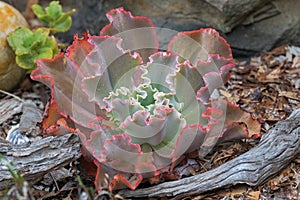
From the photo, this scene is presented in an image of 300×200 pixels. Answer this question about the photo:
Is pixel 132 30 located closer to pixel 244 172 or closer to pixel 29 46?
pixel 29 46

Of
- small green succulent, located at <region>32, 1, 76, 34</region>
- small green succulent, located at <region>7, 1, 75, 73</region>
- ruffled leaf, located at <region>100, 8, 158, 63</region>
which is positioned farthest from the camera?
small green succulent, located at <region>32, 1, 76, 34</region>

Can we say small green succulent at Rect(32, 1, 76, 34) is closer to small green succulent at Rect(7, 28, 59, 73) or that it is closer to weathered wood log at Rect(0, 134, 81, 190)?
small green succulent at Rect(7, 28, 59, 73)

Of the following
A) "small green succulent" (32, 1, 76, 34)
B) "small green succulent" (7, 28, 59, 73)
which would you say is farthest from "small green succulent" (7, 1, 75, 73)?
"small green succulent" (32, 1, 76, 34)

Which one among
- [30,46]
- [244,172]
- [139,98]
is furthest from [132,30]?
[244,172]

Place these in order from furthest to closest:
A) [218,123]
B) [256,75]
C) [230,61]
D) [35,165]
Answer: [256,75]
[230,61]
[218,123]
[35,165]

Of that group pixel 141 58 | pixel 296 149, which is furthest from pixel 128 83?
pixel 296 149

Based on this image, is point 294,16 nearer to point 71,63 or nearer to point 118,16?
point 118,16
